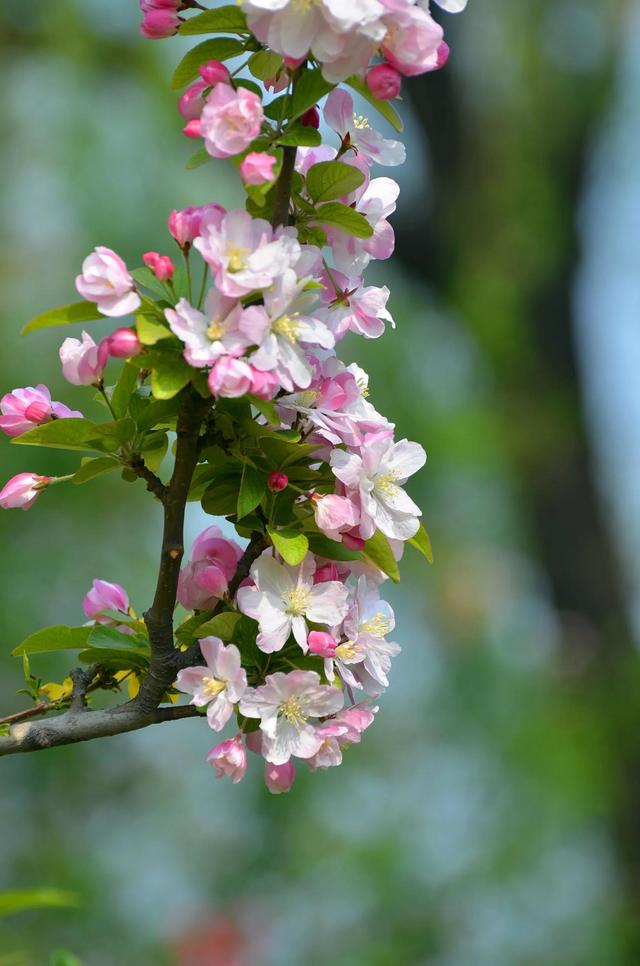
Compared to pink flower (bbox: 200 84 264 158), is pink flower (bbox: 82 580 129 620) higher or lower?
lower

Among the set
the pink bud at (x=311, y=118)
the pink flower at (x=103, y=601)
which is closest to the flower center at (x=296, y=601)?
the pink flower at (x=103, y=601)

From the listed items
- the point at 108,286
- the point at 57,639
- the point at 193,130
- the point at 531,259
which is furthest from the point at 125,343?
the point at 531,259

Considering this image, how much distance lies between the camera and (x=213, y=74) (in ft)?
2.52

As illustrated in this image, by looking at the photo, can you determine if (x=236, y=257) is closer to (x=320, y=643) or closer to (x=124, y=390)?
(x=124, y=390)

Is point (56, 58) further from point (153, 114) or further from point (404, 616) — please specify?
point (404, 616)

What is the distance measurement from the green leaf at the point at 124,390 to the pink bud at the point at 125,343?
0.06 m

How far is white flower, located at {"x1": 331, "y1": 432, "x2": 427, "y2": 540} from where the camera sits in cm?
79

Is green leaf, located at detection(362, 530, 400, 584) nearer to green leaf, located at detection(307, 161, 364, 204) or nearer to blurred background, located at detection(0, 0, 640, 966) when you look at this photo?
green leaf, located at detection(307, 161, 364, 204)

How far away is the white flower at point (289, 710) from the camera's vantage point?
78 centimetres

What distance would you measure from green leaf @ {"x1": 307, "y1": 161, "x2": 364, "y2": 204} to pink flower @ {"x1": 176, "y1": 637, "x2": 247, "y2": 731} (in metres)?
0.30

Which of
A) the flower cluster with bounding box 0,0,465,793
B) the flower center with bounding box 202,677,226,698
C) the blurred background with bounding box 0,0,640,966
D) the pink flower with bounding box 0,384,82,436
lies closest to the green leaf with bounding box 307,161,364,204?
the flower cluster with bounding box 0,0,465,793

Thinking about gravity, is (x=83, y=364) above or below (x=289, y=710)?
above

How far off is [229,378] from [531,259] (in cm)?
470

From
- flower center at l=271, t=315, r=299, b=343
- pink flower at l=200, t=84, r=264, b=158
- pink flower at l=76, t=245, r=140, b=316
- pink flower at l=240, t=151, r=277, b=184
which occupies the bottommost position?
pink flower at l=76, t=245, r=140, b=316
